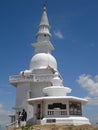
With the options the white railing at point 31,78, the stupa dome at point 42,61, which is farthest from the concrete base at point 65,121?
the stupa dome at point 42,61

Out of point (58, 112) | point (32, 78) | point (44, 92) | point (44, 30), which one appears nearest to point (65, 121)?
point (58, 112)

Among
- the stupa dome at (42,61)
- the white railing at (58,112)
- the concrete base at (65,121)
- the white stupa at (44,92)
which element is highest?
the stupa dome at (42,61)

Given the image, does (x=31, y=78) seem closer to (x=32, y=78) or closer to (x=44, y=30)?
(x=32, y=78)

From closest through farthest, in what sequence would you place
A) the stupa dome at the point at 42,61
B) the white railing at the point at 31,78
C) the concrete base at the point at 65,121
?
the concrete base at the point at 65,121 → the white railing at the point at 31,78 → the stupa dome at the point at 42,61

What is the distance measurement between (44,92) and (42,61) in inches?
404

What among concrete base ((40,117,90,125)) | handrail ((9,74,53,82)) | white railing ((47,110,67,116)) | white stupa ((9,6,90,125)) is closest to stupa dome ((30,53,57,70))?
white stupa ((9,6,90,125))

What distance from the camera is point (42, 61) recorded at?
44.1 meters

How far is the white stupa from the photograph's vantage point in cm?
3075

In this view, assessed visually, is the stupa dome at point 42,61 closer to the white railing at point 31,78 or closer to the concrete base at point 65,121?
the white railing at point 31,78

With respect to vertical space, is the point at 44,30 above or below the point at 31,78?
above

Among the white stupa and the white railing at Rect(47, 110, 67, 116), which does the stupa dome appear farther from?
the white railing at Rect(47, 110, 67, 116)

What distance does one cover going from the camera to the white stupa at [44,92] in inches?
1211

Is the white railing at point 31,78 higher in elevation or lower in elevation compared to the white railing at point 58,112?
higher

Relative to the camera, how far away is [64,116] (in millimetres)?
30312
